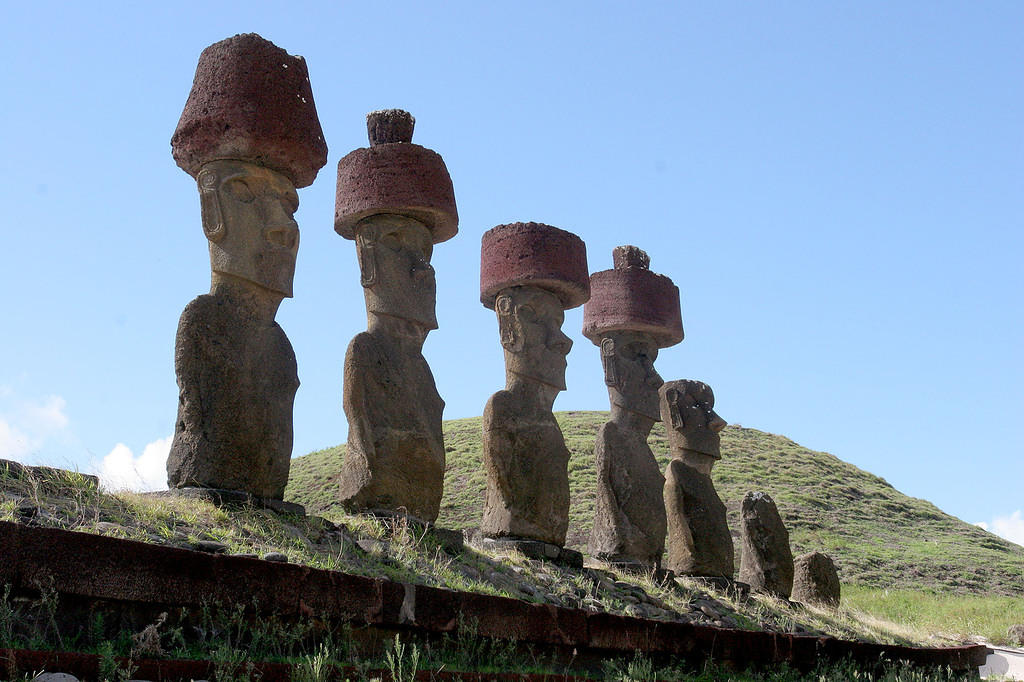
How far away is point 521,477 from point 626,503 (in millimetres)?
1974

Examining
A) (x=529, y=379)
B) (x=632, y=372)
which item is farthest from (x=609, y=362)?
(x=529, y=379)

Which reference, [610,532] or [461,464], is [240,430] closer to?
[610,532]

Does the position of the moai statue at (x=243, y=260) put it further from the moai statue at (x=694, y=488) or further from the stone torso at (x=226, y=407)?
the moai statue at (x=694, y=488)

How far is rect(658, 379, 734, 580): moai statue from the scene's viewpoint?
1192 cm

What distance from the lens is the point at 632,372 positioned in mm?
12477

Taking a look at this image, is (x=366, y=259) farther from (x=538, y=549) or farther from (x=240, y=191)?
(x=538, y=549)

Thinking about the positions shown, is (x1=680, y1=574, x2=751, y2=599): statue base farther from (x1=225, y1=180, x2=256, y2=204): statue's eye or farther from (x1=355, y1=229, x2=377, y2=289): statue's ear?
(x1=225, y1=180, x2=256, y2=204): statue's eye

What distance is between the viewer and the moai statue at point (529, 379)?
9719 mm

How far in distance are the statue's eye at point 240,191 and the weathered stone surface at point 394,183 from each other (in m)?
1.53

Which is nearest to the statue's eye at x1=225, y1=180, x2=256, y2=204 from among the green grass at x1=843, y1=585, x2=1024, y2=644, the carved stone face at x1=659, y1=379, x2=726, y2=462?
the carved stone face at x1=659, y1=379, x2=726, y2=462

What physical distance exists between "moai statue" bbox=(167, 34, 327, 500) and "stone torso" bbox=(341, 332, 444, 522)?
981mm

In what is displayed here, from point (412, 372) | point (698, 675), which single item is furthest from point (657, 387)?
point (698, 675)

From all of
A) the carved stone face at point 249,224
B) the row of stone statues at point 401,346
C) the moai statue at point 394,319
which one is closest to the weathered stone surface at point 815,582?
the row of stone statues at point 401,346

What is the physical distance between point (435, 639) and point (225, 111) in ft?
12.7
